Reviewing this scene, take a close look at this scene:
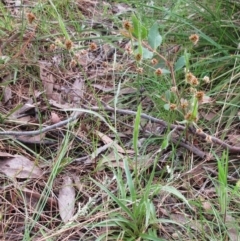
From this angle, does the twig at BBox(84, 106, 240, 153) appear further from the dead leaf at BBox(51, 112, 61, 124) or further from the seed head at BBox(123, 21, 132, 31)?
the seed head at BBox(123, 21, 132, 31)

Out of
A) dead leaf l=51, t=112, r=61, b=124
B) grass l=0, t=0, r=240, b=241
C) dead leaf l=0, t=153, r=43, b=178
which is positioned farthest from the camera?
dead leaf l=51, t=112, r=61, b=124

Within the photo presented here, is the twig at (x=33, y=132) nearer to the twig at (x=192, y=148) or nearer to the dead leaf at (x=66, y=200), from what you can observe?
the dead leaf at (x=66, y=200)

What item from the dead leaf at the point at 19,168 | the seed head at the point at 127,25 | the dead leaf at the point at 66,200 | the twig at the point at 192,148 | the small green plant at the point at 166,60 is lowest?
the dead leaf at the point at 66,200

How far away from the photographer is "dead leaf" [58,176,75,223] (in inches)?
57.7

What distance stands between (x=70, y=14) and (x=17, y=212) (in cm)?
118

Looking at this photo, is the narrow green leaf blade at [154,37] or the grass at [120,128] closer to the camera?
the grass at [120,128]

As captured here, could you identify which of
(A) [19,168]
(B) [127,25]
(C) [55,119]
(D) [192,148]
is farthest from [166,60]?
(A) [19,168]

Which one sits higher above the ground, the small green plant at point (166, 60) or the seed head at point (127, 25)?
the seed head at point (127, 25)

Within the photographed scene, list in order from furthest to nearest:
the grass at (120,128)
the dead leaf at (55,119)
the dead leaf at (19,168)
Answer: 1. the dead leaf at (55,119)
2. the dead leaf at (19,168)
3. the grass at (120,128)

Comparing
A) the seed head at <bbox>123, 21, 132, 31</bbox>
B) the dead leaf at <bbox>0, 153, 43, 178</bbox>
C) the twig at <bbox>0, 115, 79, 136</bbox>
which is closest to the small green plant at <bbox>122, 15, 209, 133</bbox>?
the seed head at <bbox>123, 21, 132, 31</bbox>

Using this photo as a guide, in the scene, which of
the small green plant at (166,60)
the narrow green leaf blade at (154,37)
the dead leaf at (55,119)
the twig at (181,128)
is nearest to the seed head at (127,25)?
the small green plant at (166,60)

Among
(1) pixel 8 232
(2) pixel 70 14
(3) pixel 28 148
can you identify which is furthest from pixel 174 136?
(2) pixel 70 14

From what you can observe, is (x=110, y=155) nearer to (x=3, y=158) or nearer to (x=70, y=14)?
(x=3, y=158)

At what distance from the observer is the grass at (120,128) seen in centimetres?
142
